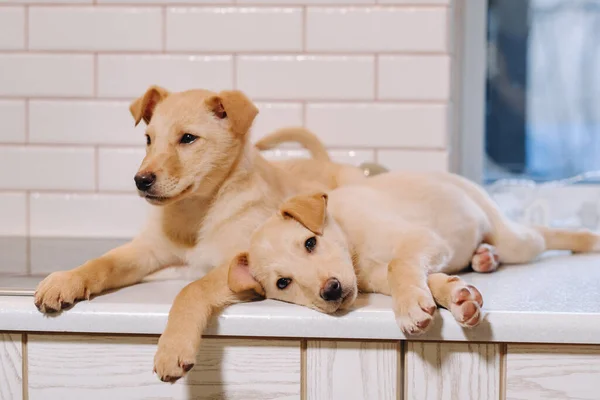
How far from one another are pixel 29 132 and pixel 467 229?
94 cm

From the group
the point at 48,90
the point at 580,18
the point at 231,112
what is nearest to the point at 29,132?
the point at 48,90

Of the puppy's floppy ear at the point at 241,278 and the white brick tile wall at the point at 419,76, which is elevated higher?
the white brick tile wall at the point at 419,76

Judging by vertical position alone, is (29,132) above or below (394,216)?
above

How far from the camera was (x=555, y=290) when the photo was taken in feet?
3.29

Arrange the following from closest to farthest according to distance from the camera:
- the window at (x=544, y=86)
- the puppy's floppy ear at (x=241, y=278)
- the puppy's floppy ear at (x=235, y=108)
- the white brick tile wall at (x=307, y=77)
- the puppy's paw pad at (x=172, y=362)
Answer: the puppy's paw pad at (x=172, y=362) → the puppy's floppy ear at (x=241, y=278) → the puppy's floppy ear at (x=235, y=108) → the white brick tile wall at (x=307, y=77) → the window at (x=544, y=86)

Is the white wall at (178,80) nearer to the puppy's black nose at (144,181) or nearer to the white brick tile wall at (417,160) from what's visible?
the white brick tile wall at (417,160)

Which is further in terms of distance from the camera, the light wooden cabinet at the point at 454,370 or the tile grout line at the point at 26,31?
the tile grout line at the point at 26,31

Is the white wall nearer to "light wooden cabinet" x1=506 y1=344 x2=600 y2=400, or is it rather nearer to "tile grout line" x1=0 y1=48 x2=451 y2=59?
"tile grout line" x1=0 y1=48 x2=451 y2=59

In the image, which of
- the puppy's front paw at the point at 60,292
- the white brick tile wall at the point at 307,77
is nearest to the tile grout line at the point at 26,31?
the white brick tile wall at the point at 307,77

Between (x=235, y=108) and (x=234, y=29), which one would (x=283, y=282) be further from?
(x=234, y=29)

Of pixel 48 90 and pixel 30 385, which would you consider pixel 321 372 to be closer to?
pixel 30 385

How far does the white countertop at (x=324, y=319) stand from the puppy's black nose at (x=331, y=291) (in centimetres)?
2

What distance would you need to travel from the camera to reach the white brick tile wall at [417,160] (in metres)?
1.48

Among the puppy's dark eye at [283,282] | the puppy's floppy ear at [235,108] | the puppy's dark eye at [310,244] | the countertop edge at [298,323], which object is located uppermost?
the puppy's floppy ear at [235,108]
